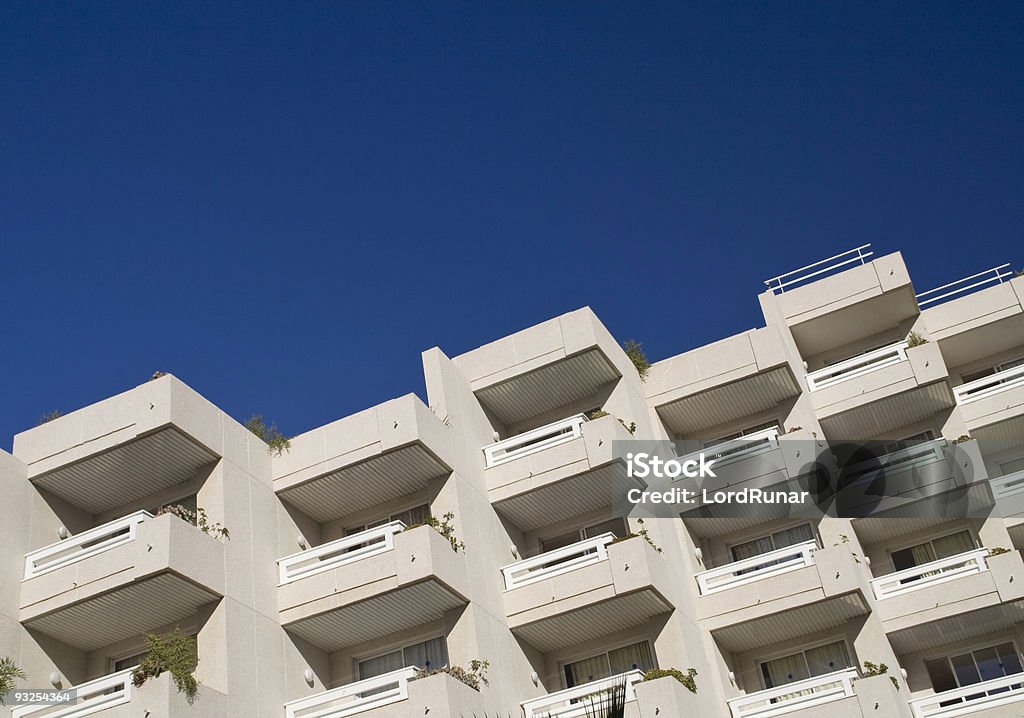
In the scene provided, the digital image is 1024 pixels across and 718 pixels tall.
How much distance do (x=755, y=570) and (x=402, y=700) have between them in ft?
34.9

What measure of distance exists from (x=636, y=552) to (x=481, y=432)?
6.57 m

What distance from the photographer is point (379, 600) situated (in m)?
27.5

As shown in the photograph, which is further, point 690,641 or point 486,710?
point 690,641

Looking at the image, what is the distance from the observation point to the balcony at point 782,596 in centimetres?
2842

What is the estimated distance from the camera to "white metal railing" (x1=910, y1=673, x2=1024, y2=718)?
89.2 ft

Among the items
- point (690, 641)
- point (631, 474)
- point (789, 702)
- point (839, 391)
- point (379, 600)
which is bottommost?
point (789, 702)

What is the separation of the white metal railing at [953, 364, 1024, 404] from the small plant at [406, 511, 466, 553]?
1527 centimetres

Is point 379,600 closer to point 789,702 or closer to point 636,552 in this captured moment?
point 636,552

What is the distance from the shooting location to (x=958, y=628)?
29609 mm

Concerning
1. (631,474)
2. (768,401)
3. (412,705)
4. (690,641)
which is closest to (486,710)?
(412,705)

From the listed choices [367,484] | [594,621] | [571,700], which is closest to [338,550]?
[367,484]

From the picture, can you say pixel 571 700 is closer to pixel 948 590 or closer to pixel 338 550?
pixel 338 550

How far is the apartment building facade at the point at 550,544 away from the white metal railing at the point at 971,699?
7 centimetres

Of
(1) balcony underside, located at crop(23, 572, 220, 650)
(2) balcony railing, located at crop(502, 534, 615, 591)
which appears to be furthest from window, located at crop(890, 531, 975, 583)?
(1) balcony underside, located at crop(23, 572, 220, 650)
